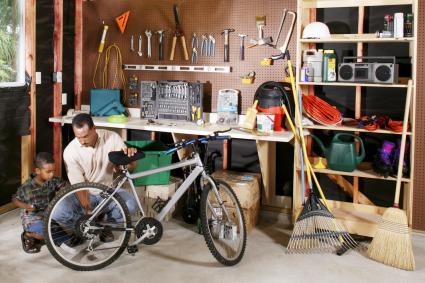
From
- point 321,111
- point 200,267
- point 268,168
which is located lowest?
point 200,267

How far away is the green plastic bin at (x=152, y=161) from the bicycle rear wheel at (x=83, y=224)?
2.11ft

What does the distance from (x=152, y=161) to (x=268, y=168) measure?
3.31ft

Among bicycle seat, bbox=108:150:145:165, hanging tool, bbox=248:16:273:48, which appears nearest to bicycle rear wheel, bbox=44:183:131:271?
bicycle seat, bbox=108:150:145:165

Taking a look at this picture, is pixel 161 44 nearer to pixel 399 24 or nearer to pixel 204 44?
pixel 204 44

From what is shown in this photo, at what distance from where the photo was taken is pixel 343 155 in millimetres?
3311

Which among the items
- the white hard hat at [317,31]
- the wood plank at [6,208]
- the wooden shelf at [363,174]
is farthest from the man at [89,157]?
the white hard hat at [317,31]

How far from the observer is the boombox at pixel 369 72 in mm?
3148

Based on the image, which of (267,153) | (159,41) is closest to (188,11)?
(159,41)

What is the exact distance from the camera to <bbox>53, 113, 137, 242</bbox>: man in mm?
2959

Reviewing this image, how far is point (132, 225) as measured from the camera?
2.90 metres

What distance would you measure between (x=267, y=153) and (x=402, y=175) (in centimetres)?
109

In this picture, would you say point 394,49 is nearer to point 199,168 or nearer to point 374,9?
point 374,9

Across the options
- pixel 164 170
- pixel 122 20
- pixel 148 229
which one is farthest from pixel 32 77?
pixel 148 229

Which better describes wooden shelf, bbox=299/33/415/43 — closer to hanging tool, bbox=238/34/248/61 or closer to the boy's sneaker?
hanging tool, bbox=238/34/248/61
